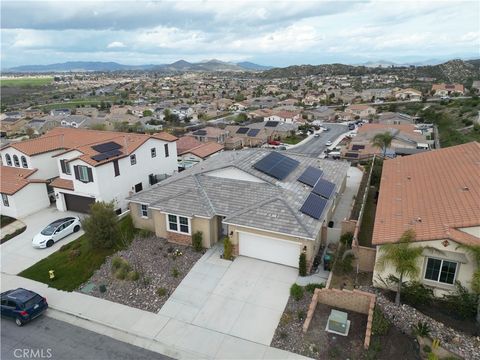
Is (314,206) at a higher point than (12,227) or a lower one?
higher

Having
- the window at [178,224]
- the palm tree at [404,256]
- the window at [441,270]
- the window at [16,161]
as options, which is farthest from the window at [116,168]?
the window at [441,270]

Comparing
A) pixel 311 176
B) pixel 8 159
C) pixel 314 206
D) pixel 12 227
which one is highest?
pixel 311 176

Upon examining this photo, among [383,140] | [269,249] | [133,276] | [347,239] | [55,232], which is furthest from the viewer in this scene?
[383,140]

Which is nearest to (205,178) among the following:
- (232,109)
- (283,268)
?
(283,268)

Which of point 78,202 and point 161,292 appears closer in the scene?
point 161,292

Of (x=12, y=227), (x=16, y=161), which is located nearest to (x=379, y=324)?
(x=12, y=227)

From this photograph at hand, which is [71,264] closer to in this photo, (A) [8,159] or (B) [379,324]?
(A) [8,159]

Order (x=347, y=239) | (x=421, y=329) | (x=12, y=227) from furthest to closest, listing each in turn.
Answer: (x=12, y=227) → (x=347, y=239) → (x=421, y=329)
